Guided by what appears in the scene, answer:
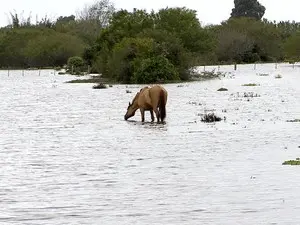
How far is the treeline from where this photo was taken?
7431 cm

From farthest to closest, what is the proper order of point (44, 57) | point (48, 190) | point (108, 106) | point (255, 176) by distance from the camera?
point (44, 57) < point (108, 106) < point (255, 176) < point (48, 190)

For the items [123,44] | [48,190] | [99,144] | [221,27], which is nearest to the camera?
[48,190]

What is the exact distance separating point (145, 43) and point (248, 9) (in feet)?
358

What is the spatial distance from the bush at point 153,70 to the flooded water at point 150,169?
102ft

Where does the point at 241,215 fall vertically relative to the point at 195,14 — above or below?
below

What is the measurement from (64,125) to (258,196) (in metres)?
17.8

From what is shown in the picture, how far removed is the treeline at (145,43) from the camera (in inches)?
2926

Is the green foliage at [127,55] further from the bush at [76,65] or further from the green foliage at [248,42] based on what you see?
the green foliage at [248,42]

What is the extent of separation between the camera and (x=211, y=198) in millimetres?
15297

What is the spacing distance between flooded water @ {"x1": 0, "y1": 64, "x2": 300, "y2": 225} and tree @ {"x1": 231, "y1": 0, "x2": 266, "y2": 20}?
145 meters

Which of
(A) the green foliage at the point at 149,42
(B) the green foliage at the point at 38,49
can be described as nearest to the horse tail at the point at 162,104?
(A) the green foliage at the point at 149,42

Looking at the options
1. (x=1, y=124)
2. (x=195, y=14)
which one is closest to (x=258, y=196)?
(x=1, y=124)

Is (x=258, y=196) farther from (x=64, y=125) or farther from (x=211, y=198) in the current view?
(x=64, y=125)

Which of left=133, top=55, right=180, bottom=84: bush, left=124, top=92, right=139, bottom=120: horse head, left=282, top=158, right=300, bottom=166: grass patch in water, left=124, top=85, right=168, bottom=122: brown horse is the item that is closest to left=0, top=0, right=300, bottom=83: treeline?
left=133, top=55, right=180, bottom=84: bush
